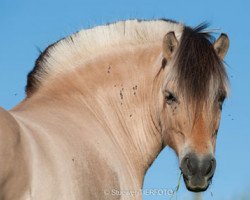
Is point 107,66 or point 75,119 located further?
point 107,66

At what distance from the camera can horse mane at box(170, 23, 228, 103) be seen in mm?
7141

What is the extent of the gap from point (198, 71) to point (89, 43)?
159cm

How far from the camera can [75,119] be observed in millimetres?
6836

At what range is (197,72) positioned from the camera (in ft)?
23.7

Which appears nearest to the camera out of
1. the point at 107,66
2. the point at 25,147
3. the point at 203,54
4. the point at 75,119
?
the point at 25,147

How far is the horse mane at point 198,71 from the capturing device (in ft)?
23.4

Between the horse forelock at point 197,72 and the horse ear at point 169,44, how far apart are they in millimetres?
123

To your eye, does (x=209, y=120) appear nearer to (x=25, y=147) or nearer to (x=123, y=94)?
(x=123, y=94)

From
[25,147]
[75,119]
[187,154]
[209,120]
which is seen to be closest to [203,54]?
[209,120]

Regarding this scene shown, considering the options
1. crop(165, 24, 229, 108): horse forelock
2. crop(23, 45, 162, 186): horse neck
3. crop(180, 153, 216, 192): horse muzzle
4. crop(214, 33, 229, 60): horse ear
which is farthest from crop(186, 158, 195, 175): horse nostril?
crop(214, 33, 229, 60): horse ear

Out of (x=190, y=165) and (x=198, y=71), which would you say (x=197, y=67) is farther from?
(x=190, y=165)

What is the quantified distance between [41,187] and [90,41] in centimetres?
306

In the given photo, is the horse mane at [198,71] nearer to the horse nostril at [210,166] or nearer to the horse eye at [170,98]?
the horse eye at [170,98]

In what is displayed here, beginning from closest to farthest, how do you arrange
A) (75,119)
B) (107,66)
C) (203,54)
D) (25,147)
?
(25,147) → (75,119) → (203,54) → (107,66)
